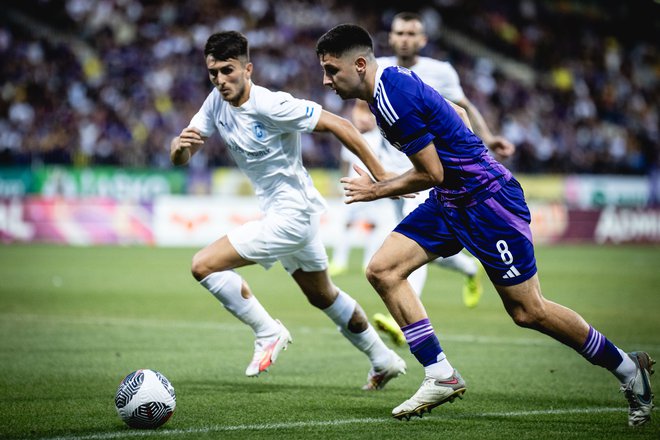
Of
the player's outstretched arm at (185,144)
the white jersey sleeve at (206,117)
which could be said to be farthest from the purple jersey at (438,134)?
the white jersey sleeve at (206,117)

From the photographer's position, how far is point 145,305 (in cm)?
1289

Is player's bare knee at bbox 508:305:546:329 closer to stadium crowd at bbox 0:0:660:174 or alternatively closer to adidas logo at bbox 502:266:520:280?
adidas logo at bbox 502:266:520:280

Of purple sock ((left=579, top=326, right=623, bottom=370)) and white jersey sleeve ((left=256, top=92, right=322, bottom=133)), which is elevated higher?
white jersey sleeve ((left=256, top=92, right=322, bottom=133))

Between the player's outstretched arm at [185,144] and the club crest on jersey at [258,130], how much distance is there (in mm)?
390

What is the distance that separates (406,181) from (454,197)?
1.20 ft

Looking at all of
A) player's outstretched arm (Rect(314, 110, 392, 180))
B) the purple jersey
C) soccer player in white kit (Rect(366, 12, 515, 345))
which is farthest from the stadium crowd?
the purple jersey

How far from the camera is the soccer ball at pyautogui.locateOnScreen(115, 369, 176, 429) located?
5812 millimetres

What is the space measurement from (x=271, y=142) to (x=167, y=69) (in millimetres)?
21067

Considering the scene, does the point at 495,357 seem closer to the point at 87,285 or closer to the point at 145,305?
the point at 145,305

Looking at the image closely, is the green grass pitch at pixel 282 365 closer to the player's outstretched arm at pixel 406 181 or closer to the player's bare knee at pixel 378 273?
the player's bare knee at pixel 378 273

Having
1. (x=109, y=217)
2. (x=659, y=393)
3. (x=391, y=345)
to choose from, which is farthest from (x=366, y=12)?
(x=659, y=393)

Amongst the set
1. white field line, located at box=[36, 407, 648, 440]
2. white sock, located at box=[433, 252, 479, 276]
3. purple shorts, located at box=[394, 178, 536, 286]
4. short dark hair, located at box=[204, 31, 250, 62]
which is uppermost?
short dark hair, located at box=[204, 31, 250, 62]

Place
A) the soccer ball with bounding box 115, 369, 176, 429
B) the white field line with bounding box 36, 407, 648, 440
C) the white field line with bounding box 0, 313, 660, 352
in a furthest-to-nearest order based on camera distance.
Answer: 1. the white field line with bounding box 0, 313, 660, 352
2. the soccer ball with bounding box 115, 369, 176, 429
3. the white field line with bounding box 36, 407, 648, 440

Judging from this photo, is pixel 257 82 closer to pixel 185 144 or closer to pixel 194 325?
pixel 194 325
